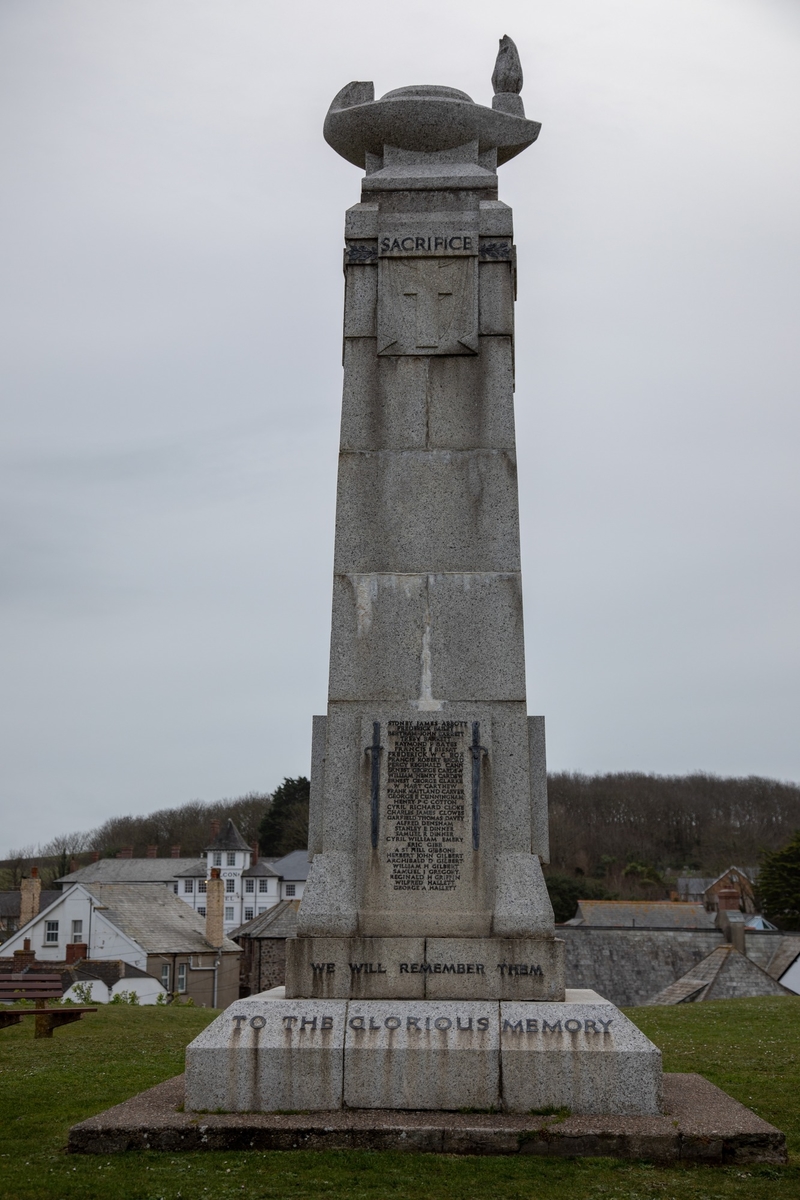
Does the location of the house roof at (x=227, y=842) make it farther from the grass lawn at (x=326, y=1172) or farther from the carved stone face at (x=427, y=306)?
the carved stone face at (x=427, y=306)

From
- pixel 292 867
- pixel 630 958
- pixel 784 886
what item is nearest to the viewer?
pixel 630 958

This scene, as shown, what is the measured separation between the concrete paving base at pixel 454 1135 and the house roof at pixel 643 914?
1744 inches

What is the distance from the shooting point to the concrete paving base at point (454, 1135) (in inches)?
247

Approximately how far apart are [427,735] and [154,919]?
1688 inches

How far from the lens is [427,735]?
27.0ft

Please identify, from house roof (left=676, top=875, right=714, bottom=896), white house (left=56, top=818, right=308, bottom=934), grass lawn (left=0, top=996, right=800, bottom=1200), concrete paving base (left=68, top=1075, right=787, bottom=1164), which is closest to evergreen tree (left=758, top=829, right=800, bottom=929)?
white house (left=56, top=818, right=308, bottom=934)

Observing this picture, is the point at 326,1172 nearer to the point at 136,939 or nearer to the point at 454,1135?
the point at 454,1135

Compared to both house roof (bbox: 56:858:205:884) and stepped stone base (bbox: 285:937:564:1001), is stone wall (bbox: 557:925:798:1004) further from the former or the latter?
house roof (bbox: 56:858:205:884)

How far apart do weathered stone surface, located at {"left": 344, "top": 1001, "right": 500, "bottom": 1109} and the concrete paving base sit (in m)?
0.10

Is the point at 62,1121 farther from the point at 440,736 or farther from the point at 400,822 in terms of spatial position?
the point at 440,736

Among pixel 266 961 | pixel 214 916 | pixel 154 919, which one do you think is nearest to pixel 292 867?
pixel 214 916

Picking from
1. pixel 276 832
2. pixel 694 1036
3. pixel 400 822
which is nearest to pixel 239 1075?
pixel 400 822

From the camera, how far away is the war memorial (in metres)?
6.82

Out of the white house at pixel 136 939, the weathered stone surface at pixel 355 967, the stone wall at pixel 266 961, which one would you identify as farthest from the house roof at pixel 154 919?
the weathered stone surface at pixel 355 967
